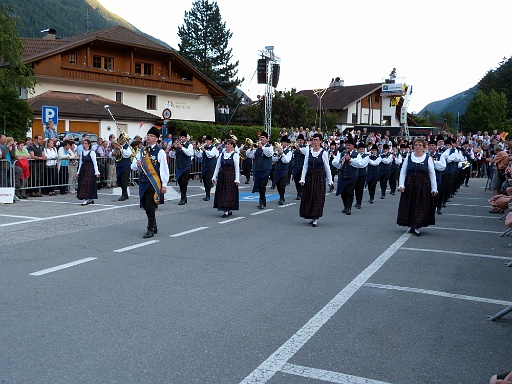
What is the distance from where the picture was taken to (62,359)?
4508 mm

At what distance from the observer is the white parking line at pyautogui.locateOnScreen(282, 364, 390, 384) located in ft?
14.0

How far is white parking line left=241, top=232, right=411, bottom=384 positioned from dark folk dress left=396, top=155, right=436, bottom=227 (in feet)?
11.1

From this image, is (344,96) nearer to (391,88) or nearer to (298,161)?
(391,88)

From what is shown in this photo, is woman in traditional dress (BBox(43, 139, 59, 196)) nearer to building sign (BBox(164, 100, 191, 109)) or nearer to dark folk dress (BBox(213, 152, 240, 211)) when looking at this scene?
dark folk dress (BBox(213, 152, 240, 211))

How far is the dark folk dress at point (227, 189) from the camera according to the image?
44.3 ft

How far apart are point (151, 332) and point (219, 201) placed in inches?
333

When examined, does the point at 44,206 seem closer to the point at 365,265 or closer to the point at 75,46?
the point at 365,265

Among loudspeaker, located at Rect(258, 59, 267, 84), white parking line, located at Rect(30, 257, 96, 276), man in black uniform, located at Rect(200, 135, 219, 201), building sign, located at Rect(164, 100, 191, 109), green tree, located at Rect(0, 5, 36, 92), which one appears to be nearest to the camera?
white parking line, located at Rect(30, 257, 96, 276)

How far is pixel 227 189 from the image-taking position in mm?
13531

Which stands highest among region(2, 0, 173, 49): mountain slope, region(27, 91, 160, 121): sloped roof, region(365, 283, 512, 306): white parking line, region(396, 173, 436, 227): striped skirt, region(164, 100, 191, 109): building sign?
region(2, 0, 173, 49): mountain slope

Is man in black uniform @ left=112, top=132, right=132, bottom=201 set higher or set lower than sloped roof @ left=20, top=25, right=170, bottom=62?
lower

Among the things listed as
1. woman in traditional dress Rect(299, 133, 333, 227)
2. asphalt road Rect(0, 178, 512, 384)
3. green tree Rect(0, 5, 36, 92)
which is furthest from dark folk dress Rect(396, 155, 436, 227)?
green tree Rect(0, 5, 36, 92)

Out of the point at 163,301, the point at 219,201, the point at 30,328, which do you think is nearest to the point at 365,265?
the point at 163,301

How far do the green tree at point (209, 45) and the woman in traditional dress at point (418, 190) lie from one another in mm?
59234
